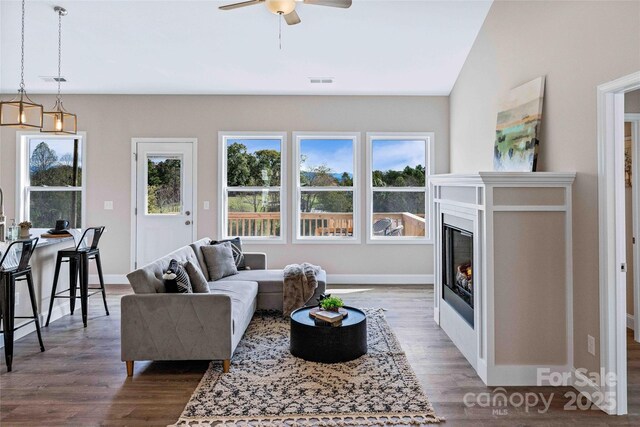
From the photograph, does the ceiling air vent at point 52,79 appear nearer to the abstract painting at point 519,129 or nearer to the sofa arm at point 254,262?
the sofa arm at point 254,262

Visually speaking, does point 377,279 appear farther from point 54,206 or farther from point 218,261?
point 54,206

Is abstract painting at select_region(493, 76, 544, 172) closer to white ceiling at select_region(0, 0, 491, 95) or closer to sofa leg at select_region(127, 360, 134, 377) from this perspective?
white ceiling at select_region(0, 0, 491, 95)

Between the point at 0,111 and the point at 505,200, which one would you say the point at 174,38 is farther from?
the point at 505,200

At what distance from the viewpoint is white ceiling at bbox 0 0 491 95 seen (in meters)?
4.32

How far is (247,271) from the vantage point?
15.9 feet

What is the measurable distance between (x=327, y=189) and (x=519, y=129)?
3.10 metres

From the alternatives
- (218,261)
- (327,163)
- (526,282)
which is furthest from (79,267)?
(526,282)

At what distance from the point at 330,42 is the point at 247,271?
9.51 ft

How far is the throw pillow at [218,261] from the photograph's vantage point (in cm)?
439

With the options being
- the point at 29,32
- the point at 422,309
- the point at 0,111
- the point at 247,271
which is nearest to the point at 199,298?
the point at 247,271

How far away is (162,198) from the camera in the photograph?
6129mm

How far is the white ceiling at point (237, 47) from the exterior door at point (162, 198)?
91cm

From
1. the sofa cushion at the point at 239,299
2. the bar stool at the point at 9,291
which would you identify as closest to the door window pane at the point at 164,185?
the sofa cushion at the point at 239,299

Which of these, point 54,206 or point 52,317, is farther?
point 54,206
